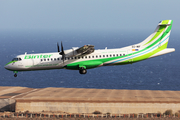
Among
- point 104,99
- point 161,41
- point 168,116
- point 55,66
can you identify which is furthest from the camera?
point 104,99

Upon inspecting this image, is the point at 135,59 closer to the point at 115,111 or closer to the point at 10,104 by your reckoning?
the point at 115,111

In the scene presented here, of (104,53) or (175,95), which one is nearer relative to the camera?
(104,53)

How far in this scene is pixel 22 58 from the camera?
235 ft

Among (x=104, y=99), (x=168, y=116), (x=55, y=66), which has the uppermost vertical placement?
(x=55, y=66)

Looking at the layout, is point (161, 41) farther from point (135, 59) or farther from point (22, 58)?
point (22, 58)

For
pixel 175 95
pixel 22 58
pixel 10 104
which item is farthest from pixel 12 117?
pixel 175 95

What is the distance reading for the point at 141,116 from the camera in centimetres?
9175

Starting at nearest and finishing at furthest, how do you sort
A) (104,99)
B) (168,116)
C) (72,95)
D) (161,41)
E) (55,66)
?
(55,66) → (161,41) → (168,116) → (104,99) → (72,95)

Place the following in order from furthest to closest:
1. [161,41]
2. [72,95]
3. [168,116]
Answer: [72,95], [168,116], [161,41]

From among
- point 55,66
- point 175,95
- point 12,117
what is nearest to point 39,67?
point 55,66

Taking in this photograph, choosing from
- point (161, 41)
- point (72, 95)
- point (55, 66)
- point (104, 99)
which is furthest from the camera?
point (72, 95)

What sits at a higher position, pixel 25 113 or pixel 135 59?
pixel 135 59

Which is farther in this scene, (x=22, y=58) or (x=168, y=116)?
(x=168, y=116)

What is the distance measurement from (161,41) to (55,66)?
93.9 ft
